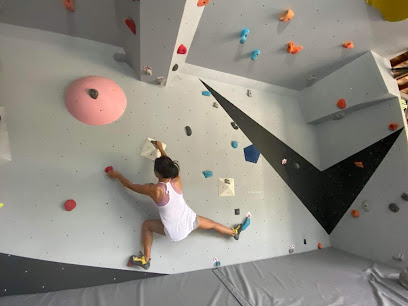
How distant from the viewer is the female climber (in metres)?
1.51

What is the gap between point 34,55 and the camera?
155 centimetres

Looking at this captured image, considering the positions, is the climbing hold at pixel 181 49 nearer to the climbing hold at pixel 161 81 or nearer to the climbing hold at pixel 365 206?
the climbing hold at pixel 161 81

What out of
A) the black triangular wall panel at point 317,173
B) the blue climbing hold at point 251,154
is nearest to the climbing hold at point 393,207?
the black triangular wall panel at point 317,173

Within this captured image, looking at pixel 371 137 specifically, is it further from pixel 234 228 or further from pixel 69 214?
pixel 69 214

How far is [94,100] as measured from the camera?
61.4 inches

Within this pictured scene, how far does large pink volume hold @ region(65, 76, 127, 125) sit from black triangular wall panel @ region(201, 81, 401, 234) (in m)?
0.93

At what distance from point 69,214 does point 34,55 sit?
1143mm

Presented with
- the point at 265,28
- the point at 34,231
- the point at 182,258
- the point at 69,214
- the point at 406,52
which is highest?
the point at 406,52

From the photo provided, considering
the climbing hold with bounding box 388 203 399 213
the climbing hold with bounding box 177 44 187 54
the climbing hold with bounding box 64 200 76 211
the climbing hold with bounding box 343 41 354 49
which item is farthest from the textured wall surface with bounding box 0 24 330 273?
the climbing hold with bounding box 343 41 354 49

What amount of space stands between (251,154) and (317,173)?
96 centimetres

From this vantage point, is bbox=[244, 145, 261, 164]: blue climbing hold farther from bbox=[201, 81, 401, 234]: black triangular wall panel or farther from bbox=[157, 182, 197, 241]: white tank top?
bbox=[157, 182, 197, 241]: white tank top

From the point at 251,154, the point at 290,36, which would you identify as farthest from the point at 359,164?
the point at 290,36

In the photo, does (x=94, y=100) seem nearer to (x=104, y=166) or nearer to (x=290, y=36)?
(x=104, y=166)

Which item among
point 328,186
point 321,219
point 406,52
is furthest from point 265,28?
point 321,219
